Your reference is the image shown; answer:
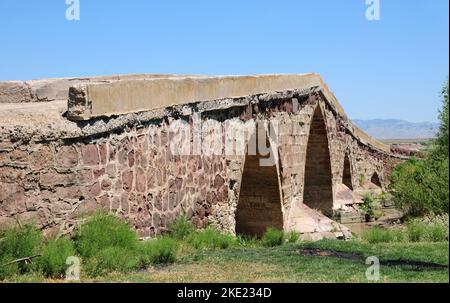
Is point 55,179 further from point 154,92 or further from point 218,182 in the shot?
point 218,182

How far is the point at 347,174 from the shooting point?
20422 millimetres

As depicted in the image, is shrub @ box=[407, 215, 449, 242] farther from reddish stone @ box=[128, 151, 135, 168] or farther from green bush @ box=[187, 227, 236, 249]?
reddish stone @ box=[128, 151, 135, 168]

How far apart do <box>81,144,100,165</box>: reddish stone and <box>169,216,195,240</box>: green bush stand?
5.66ft

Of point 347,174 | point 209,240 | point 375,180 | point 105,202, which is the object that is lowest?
point 375,180

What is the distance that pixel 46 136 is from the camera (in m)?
6.35

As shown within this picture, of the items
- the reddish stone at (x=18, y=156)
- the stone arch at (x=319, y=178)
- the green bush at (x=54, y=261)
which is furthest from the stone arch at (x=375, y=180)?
the green bush at (x=54, y=261)

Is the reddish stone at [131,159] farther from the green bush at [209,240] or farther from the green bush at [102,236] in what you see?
the green bush at [209,240]

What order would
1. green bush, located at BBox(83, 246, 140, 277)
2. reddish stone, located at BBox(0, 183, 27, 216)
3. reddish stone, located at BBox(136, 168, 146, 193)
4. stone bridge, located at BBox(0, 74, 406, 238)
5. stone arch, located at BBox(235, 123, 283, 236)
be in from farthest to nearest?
stone arch, located at BBox(235, 123, 283, 236) → reddish stone, located at BBox(136, 168, 146, 193) → stone bridge, located at BBox(0, 74, 406, 238) → reddish stone, located at BBox(0, 183, 27, 216) → green bush, located at BBox(83, 246, 140, 277)

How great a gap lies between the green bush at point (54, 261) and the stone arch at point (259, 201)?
6.35 meters

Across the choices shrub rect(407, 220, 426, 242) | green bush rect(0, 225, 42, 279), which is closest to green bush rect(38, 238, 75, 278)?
green bush rect(0, 225, 42, 279)

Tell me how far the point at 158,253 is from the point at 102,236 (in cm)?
62

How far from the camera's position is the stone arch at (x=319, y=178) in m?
17.3

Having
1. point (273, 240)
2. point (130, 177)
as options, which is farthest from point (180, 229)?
point (273, 240)

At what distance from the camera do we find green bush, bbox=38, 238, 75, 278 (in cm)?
572
